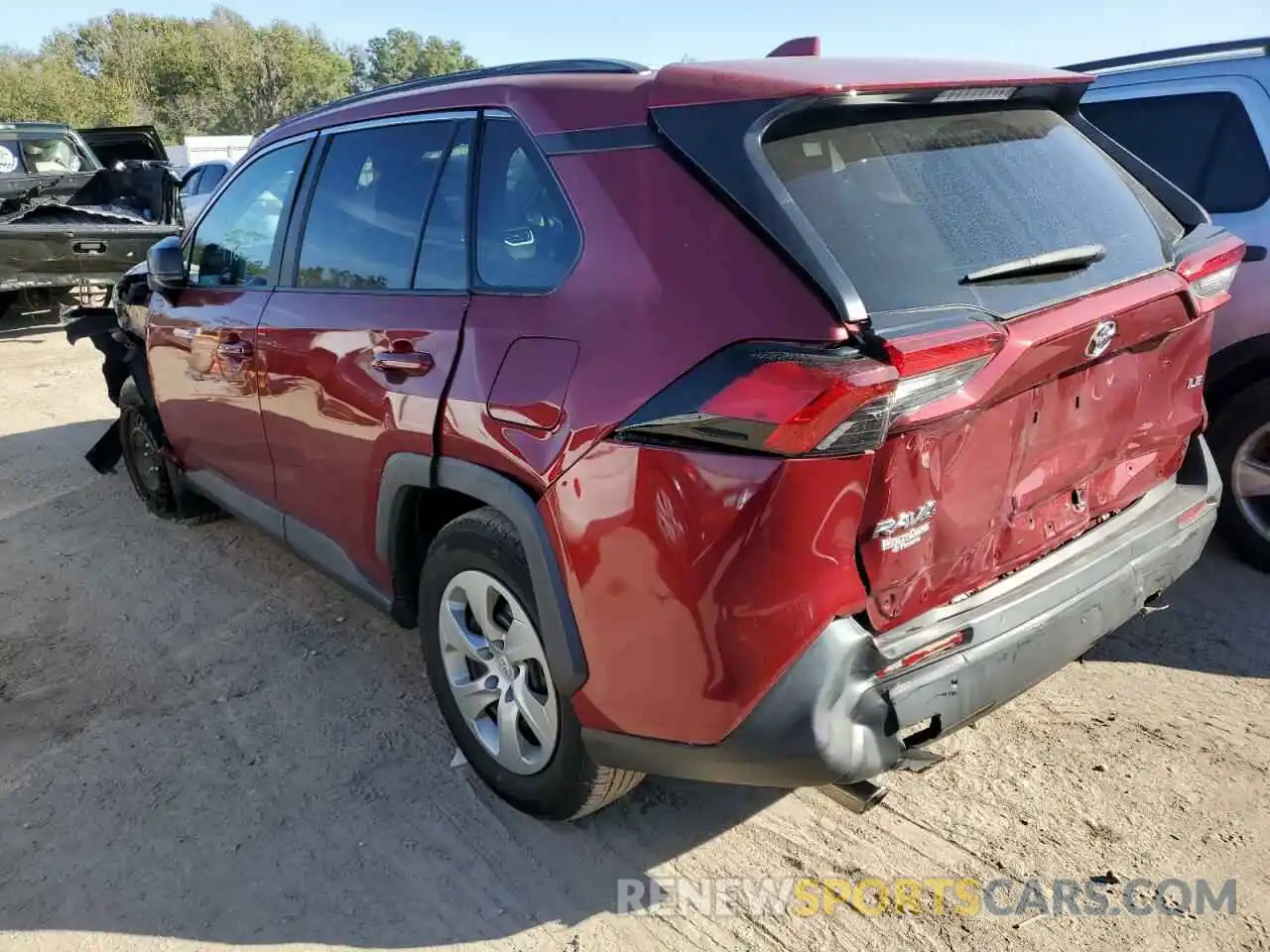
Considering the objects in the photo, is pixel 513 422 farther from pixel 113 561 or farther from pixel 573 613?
pixel 113 561

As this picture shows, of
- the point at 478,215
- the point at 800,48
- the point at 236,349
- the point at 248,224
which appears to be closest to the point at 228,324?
the point at 236,349

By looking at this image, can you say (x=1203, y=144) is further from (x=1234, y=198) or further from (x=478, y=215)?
(x=478, y=215)

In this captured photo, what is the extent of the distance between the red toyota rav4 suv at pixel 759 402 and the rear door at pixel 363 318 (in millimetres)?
14

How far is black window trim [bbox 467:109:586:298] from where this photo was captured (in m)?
2.19

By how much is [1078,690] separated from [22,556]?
4.57 meters

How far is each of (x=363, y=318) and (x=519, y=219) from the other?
67cm

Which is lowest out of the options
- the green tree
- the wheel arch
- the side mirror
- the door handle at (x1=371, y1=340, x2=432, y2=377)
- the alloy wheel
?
the alloy wheel

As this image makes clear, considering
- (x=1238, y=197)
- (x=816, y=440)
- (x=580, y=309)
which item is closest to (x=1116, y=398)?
(x=816, y=440)

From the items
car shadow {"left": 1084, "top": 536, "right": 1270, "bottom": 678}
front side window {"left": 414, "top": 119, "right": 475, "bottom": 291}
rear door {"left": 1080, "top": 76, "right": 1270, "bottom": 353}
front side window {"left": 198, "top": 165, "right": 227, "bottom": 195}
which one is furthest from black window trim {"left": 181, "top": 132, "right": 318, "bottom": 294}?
front side window {"left": 198, "top": 165, "right": 227, "bottom": 195}

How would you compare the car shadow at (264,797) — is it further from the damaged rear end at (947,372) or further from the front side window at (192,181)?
the front side window at (192,181)

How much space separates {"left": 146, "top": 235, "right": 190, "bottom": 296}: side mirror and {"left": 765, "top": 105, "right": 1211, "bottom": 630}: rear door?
9.28 ft

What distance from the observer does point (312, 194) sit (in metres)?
3.24

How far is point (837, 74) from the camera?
6.65 feet

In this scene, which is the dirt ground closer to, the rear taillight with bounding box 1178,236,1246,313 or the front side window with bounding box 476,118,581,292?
the rear taillight with bounding box 1178,236,1246,313
